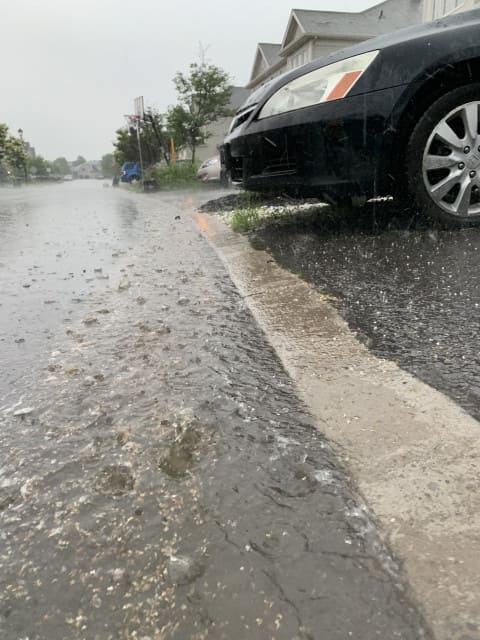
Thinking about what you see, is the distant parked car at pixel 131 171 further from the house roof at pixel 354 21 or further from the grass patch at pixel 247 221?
the grass patch at pixel 247 221

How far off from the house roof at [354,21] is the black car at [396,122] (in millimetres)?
25735

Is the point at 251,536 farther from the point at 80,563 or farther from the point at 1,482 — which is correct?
the point at 1,482

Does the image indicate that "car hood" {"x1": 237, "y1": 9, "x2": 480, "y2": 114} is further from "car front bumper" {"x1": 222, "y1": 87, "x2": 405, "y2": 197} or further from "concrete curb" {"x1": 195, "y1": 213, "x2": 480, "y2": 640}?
"concrete curb" {"x1": 195, "y1": 213, "x2": 480, "y2": 640}

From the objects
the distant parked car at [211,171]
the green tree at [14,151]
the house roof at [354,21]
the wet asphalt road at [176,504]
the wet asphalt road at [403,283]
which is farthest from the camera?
the green tree at [14,151]

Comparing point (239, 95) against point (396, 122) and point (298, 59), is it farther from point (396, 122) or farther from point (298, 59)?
point (396, 122)

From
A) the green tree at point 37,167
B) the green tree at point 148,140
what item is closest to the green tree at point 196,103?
the green tree at point 148,140

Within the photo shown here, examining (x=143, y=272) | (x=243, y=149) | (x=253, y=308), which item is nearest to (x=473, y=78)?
(x=243, y=149)

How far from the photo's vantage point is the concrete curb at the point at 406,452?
3.09 ft

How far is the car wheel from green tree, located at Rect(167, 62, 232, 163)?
25461 millimetres

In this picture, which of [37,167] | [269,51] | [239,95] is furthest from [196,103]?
[37,167]

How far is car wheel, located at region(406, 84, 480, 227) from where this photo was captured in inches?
132

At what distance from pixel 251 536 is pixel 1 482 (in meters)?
0.70

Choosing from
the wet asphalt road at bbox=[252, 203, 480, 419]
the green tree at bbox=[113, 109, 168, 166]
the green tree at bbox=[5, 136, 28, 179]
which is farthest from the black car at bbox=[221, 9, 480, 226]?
the green tree at bbox=[5, 136, 28, 179]

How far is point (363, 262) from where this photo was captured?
3.27m
